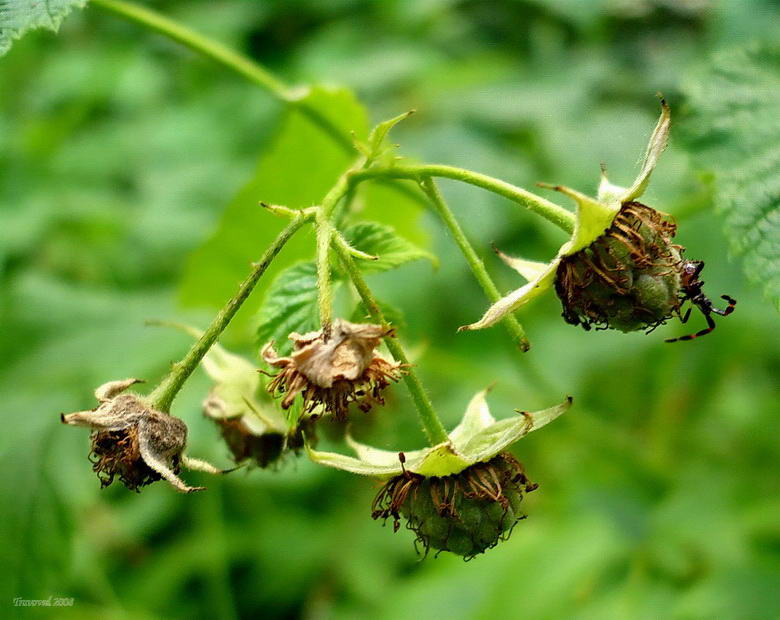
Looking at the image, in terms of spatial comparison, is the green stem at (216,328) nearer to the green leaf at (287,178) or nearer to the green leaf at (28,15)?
the green leaf at (28,15)

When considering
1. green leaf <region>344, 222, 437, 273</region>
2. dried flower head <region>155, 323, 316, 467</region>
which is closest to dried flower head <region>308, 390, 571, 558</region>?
dried flower head <region>155, 323, 316, 467</region>

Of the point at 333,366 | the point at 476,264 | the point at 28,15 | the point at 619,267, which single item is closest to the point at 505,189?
the point at 476,264

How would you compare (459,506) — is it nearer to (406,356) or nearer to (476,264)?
(406,356)

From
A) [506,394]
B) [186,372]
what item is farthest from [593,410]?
[186,372]

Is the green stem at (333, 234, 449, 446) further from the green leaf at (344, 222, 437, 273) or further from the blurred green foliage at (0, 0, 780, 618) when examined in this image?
the blurred green foliage at (0, 0, 780, 618)

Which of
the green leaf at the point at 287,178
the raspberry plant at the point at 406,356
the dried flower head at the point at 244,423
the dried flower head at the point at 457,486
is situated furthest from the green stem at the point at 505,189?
the green leaf at the point at 287,178

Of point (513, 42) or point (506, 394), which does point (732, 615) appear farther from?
point (513, 42)
